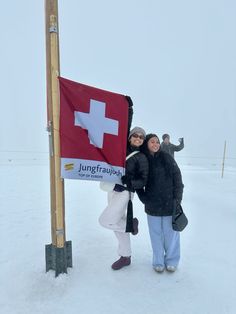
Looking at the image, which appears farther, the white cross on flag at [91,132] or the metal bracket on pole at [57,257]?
the metal bracket on pole at [57,257]

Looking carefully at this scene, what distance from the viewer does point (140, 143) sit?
357 cm

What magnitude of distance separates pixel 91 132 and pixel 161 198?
3.45ft

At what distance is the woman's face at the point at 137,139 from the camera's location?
3.54 m

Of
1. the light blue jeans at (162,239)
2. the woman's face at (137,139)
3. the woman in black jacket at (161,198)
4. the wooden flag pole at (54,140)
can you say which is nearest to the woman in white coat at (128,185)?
the woman's face at (137,139)

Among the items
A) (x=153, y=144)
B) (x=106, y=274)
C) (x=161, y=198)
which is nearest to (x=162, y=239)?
(x=161, y=198)

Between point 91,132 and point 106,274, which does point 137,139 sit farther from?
point 106,274

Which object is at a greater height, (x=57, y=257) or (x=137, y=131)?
(x=137, y=131)

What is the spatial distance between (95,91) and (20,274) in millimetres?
2116

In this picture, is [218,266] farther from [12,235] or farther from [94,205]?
[94,205]

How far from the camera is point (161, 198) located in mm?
3520

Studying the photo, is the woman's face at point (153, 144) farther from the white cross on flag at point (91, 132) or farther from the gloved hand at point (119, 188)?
the gloved hand at point (119, 188)

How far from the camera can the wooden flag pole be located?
126 inches

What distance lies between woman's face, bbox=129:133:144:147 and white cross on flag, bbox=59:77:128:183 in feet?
0.30

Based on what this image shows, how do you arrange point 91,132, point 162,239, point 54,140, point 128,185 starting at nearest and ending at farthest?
point 54,140
point 91,132
point 128,185
point 162,239
